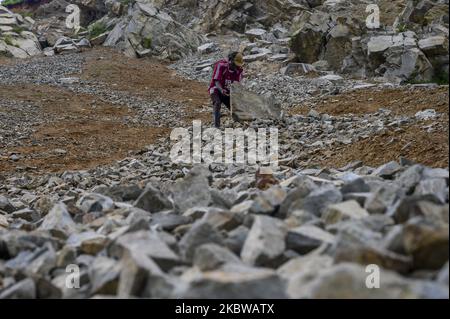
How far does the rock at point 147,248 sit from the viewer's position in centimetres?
325

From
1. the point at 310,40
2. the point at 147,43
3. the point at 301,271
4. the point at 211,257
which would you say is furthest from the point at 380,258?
the point at 147,43

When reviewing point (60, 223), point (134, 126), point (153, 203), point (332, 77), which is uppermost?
point (153, 203)

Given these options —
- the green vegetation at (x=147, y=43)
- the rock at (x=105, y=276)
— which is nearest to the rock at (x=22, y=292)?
the rock at (x=105, y=276)

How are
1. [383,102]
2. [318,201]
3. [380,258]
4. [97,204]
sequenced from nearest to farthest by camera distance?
[380,258] < [318,201] < [97,204] < [383,102]

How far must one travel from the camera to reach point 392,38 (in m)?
20.4

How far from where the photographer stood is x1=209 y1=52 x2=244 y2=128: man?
1240cm

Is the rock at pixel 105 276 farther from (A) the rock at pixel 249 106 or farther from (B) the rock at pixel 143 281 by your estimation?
(A) the rock at pixel 249 106

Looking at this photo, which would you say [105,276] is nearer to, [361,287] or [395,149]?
[361,287]

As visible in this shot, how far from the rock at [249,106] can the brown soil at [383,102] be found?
1419mm

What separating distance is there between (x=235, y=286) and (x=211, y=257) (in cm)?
45

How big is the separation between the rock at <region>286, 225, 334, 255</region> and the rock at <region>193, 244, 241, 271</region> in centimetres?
44

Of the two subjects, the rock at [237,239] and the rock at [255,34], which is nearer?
the rock at [237,239]

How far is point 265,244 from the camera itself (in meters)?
3.36
